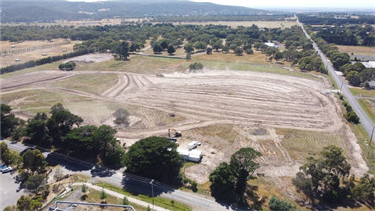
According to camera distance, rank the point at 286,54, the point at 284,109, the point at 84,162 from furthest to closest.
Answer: the point at 286,54
the point at 284,109
the point at 84,162

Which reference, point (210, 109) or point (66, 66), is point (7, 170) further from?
point (66, 66)

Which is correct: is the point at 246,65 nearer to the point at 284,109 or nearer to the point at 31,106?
the point at 284,109

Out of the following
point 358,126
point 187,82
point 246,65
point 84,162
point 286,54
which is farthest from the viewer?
point 286,54

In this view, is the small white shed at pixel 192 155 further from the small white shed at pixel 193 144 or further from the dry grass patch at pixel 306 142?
the dry grass patch at pixel 306 142

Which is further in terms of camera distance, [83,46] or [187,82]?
[83,46]

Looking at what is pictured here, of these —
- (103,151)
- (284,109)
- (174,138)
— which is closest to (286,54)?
(284,109)

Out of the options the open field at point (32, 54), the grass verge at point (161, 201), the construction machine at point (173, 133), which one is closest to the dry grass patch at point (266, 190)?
the grass verge at point (161, 201)

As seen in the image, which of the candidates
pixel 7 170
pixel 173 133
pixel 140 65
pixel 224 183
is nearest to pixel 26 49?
pixel 140 65
